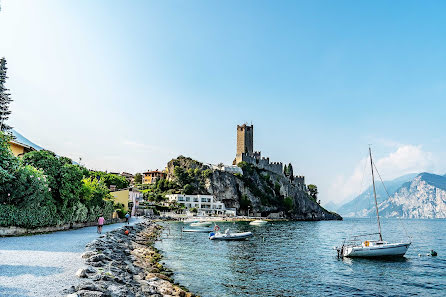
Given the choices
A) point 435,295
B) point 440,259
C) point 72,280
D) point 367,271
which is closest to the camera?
point 72,280

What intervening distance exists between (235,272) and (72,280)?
534 inches

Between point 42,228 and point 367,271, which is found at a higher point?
point 42,228

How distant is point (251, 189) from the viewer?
449ft

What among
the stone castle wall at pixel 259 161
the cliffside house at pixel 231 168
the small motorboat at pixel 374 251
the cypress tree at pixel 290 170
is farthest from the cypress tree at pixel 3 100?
the cypress tree at pixel 290 170

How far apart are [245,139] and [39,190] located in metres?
137

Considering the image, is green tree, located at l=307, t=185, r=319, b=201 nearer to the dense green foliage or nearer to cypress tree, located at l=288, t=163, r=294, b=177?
cypress tree, located at l=288, t=163, r=294, b=177

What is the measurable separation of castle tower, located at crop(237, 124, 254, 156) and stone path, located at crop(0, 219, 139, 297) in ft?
455

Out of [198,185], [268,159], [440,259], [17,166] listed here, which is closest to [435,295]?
[440,259]

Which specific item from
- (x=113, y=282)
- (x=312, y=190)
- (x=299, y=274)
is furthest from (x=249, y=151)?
(x=113, y=282)

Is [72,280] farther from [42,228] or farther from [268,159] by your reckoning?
[268,159]

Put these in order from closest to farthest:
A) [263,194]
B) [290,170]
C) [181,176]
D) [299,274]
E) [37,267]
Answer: [37,267]
[299,274]
[181,176]
[263,194]
[290,170]

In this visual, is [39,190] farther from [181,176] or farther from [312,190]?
[312,190]

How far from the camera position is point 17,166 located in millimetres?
21219

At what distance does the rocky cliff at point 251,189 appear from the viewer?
12975cm
